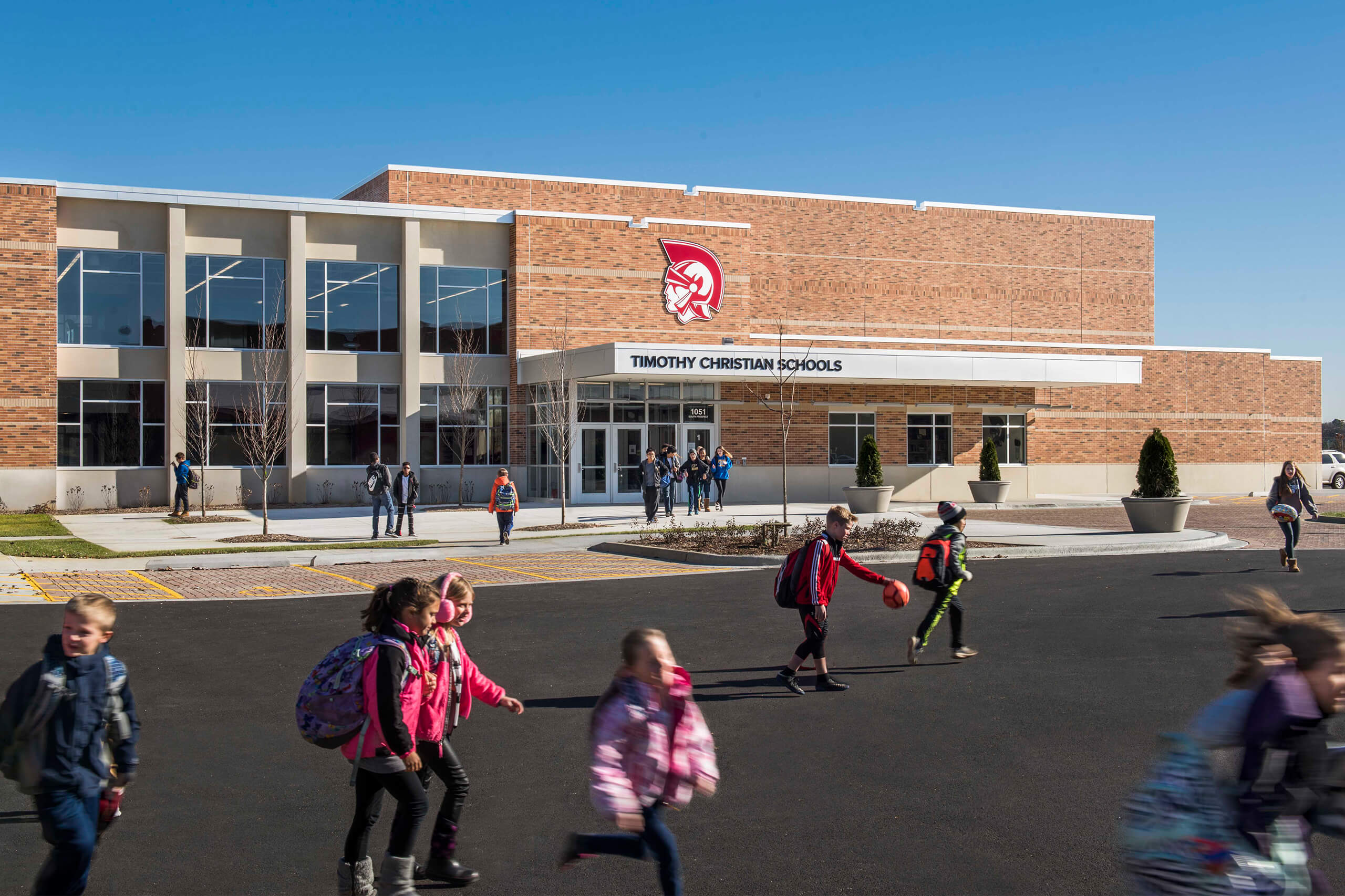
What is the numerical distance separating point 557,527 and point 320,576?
8664 millimetres

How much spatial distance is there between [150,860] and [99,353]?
31.1m

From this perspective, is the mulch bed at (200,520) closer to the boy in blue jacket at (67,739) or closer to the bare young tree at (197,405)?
the bare young tree at (197,405)

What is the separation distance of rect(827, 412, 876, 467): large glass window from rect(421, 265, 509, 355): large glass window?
11162mm

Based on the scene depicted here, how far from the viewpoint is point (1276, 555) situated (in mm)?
19703

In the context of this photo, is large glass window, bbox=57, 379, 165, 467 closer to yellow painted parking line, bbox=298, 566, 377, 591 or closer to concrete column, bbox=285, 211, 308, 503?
concrete column, bbox=285, 211, 308, 503

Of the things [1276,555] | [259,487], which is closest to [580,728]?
[1276,555]

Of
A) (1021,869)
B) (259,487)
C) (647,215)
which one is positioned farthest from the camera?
(647,215)

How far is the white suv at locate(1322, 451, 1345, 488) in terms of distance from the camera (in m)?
52.2

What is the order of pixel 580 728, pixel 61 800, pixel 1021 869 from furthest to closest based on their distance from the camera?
1. pixel 580 728
2. pixel 1021 869
3. pixel 61 800

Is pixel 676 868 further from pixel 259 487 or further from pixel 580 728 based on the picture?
pixel 259 487

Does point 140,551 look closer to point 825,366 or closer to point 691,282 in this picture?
point 825,366

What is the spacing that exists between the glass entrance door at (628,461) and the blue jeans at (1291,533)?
2021 centimetres

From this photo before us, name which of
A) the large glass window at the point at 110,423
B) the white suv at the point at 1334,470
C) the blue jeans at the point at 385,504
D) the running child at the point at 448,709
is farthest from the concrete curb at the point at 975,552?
the white suv at the point at 1334,470

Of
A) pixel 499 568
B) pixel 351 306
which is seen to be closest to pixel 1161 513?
pixel 499 568
